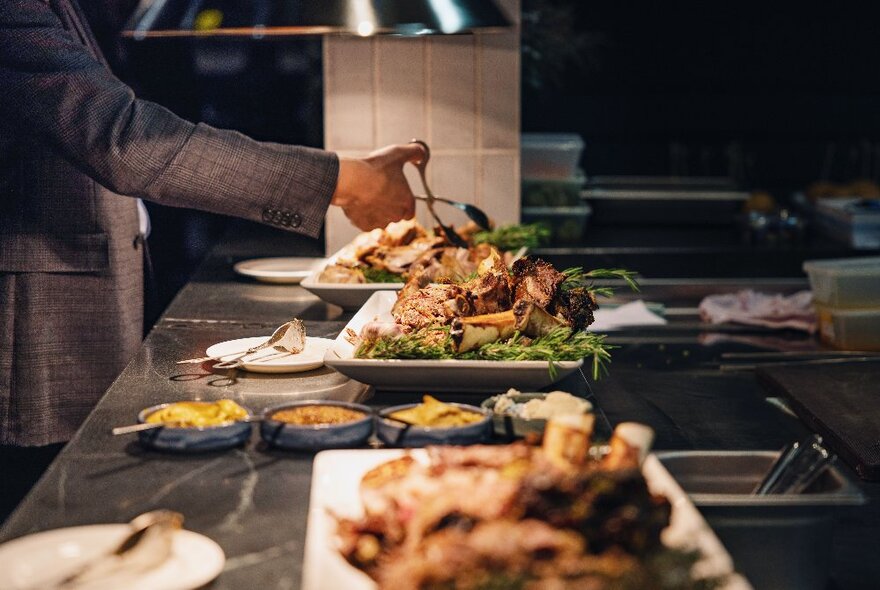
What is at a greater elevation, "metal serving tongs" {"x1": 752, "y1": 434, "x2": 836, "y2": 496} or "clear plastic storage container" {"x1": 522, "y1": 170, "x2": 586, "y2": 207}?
"metal serving tongs" {"x1": 752, "y1": 434, "x2": 836, "y2": 496}

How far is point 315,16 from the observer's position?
2377mm

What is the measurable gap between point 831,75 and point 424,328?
19.1ft

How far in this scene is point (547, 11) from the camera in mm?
6160

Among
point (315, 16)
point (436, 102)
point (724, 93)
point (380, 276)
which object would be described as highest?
point (315, 16)

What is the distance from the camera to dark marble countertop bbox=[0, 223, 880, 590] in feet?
5.21

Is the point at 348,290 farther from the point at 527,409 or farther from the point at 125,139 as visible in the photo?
the point at 527,409

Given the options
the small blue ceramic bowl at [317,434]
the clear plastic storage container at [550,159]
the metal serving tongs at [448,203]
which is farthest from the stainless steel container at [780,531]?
the clear plastic storage container at [550,159]

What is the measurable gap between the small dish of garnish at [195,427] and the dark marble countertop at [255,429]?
0.07 feet

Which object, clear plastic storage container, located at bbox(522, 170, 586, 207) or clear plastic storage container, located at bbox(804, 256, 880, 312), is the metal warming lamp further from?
clear plastic storage container, located at bbox(522, 170, 586, 207)

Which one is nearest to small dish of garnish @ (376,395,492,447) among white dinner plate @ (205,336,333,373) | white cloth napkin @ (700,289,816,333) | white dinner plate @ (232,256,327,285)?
white dinner plate @ (205,336,333,373)

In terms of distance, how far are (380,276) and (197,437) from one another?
1555 mm

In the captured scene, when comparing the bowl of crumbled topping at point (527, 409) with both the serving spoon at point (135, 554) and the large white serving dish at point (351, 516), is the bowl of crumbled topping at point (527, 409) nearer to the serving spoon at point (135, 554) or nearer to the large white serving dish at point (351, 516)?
the large white serving dish at point (351, 516)

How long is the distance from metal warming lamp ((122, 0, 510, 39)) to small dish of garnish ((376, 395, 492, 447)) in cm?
85

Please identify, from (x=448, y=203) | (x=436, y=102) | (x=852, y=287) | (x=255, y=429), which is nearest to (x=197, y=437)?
(x=255, y=429)
